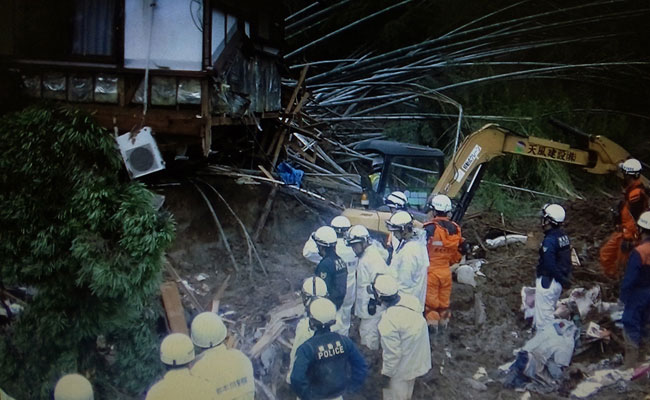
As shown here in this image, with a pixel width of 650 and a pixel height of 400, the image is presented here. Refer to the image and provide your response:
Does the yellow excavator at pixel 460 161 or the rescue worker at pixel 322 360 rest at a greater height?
the yellow excavator at pixel 460 161

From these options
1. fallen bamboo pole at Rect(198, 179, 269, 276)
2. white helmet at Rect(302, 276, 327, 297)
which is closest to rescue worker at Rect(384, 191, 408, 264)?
fallen bamboo pole at Rect(198, 179, 269, 276)

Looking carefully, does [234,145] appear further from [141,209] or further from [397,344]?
[397,344]

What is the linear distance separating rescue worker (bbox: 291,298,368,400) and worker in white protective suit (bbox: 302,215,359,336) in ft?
4.08

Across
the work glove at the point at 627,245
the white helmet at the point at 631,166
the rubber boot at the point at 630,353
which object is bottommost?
the rubber boot at the point at 630,353

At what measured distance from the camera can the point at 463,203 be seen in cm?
544

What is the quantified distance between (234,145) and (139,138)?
254cm

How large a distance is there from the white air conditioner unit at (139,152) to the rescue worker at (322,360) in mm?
1630

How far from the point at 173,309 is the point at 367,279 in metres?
1.55

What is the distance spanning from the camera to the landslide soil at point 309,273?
3.74m

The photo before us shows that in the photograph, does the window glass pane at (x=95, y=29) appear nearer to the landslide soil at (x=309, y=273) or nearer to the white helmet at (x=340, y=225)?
the landslide soil at (x=309, y=273)

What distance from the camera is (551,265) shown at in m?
4.28

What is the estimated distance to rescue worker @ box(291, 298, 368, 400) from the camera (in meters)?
2.78

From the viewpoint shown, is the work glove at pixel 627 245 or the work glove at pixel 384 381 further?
the work glove at pixel 627 245

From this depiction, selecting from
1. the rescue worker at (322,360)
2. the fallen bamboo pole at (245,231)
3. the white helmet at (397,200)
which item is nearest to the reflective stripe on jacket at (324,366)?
the rescue worker at (322,360)
